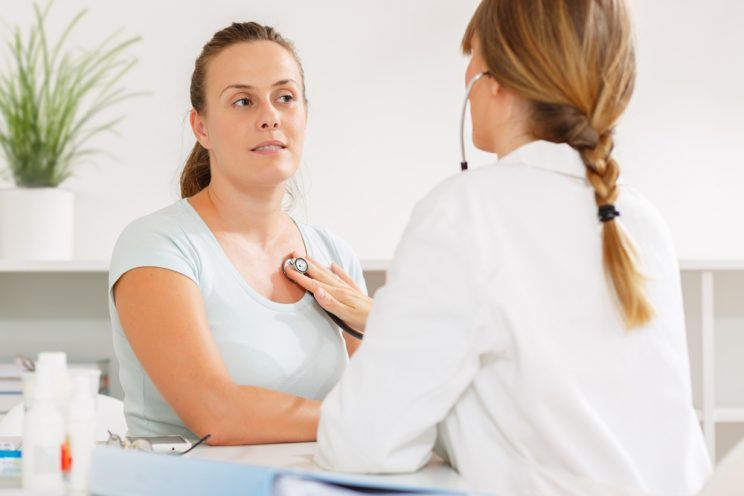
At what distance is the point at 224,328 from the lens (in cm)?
168

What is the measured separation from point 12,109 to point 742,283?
2.26 metres

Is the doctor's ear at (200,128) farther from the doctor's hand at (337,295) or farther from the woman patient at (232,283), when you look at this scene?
the doctor's hand at (337,295)

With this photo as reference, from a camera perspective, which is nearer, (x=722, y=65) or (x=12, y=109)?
(x=12, y=109)

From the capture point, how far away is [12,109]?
2672mm

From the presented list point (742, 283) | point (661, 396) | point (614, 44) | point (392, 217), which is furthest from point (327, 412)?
point (742, 283)

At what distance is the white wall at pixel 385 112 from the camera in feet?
9.26

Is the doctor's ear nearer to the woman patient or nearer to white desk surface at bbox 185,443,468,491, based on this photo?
the woman patient

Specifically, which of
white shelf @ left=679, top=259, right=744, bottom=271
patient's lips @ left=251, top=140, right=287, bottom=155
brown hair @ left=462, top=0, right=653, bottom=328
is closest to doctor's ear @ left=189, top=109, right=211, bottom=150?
patient's lips @ left=251, top=140, right=287, bottom=155

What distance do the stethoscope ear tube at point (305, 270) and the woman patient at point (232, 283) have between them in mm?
16

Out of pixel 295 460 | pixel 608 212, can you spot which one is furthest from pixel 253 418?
pixel 608 212

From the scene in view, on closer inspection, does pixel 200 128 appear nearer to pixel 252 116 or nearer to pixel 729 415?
pixel 252 116

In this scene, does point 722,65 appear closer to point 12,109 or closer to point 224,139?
point 224,139

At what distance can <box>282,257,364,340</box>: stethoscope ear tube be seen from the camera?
1807 millimetres

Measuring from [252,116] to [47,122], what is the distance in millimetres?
986
